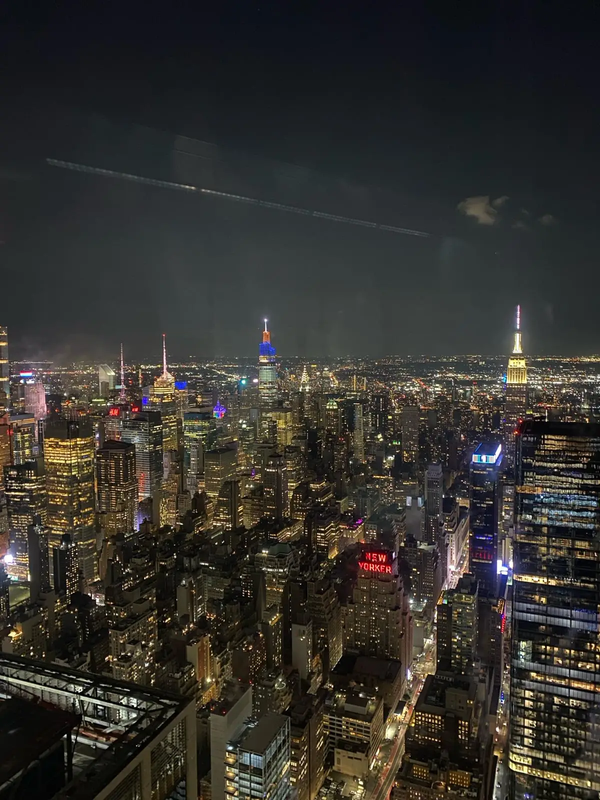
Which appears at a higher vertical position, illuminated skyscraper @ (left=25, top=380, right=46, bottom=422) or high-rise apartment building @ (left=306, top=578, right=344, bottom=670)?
illuminated skyscraper @ (left=25, top=380, right=46, bottom=422)

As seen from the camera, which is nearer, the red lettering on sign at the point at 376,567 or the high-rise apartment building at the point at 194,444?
the red lettering on sign at the point at 376,567

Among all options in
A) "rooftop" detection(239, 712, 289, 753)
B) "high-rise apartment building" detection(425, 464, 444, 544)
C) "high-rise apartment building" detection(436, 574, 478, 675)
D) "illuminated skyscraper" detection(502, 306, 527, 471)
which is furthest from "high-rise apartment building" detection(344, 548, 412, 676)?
"rooftop" detection(239, 712, 289, 753)

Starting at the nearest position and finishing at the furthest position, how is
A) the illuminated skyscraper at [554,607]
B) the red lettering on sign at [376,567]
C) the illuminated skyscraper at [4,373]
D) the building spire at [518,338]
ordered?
1. the illuminated skyscraper at [554,607]
2. the building spire at [518,338]
3. the illuminated skyscraper at [4,373]
4. the red lettering on sign at [376,567]

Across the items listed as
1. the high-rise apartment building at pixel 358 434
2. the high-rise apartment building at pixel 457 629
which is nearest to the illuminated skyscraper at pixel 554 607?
the high-rise apartment building at pixel 457 629

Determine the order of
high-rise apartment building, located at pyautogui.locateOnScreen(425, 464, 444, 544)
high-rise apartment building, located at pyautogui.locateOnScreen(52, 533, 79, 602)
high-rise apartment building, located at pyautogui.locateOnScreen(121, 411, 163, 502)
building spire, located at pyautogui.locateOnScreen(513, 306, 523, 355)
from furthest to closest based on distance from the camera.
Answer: high-rise apartment building, located at pyautogui.locateOnScreen(121, 411, 163, 502), high-rise apartment building, located at pyautogui.locateOnScreen(425, 464, 444, 544), high-rise apartment building, located at pyautogui.locateOnScreen(52, 533, 79, 602), building spire, located at pyautogui.locateOnScreen(513, 306, 523, 355)

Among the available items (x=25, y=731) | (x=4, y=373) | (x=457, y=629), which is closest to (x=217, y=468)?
(x=4, y=373)

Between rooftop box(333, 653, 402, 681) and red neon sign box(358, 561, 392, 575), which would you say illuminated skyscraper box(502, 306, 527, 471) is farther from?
rooftop box(333, 653, 402, 681)

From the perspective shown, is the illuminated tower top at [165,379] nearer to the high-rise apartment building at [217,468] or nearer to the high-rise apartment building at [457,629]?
the high-rise apartment building at [217,468]
